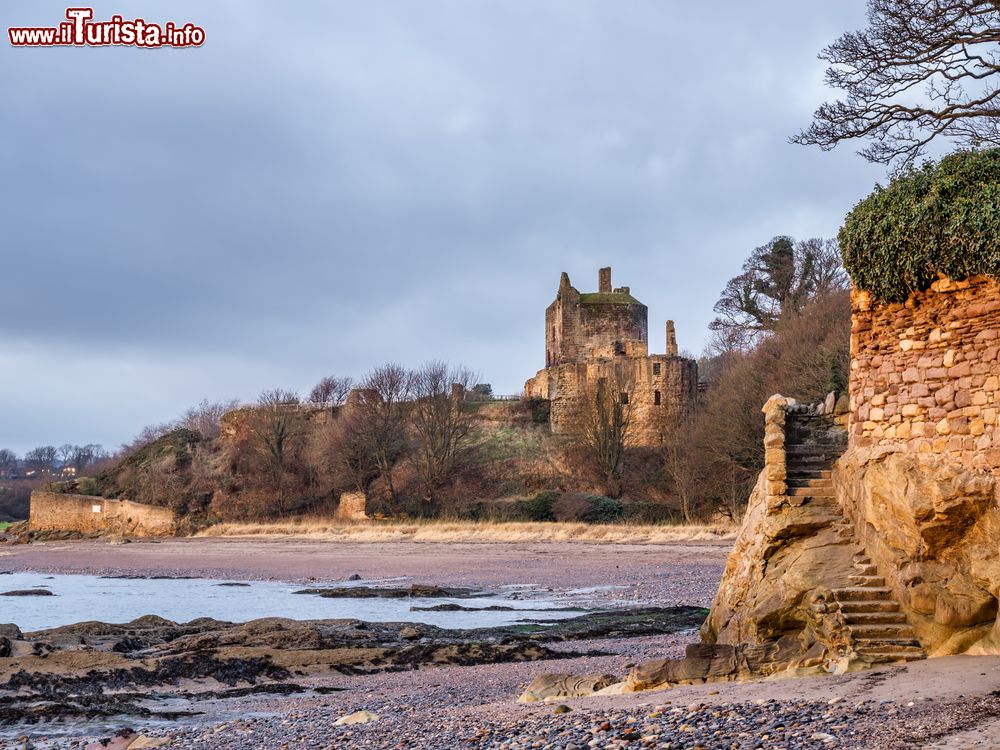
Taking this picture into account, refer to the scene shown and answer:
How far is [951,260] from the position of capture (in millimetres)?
9172

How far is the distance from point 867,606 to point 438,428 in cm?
4269

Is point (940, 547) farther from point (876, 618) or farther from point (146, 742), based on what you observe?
point (146, 742)

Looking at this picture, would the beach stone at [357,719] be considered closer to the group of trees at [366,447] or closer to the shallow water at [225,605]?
the shallow water at [225,605]

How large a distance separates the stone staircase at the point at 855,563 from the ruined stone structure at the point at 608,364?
130ft

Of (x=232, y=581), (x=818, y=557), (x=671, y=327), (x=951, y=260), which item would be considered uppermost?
(x=671, y=327)

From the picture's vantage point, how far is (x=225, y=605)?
22.6 metres

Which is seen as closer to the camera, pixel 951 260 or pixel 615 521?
pixel 951 260

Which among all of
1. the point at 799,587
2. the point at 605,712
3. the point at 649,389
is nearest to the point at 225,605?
the point at 799,587

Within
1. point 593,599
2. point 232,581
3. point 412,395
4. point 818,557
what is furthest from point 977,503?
point 412,395

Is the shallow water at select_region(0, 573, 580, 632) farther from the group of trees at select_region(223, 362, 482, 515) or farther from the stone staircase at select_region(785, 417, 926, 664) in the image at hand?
the group of trees at select_region(223, 362, 482, 515)

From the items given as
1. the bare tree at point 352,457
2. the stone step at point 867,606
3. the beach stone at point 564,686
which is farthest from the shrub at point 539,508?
the stone step at point 867,606

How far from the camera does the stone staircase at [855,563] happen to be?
9047mm

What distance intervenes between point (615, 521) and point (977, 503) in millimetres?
34381

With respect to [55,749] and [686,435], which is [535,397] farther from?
[55,749]
